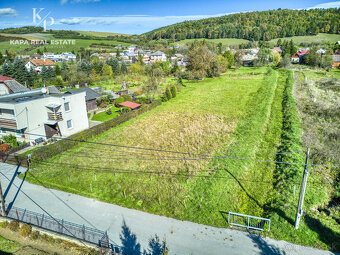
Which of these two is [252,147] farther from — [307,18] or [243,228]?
[307,18]

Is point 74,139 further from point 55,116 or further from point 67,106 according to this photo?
point 67,106

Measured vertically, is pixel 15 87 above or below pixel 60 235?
above

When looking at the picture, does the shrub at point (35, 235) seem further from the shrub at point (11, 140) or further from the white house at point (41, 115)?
the shrub at point (11, 140)

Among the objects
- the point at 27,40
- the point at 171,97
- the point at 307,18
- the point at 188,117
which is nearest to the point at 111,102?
the point at 171,97

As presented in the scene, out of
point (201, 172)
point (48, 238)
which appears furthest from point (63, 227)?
point (201, 172)
